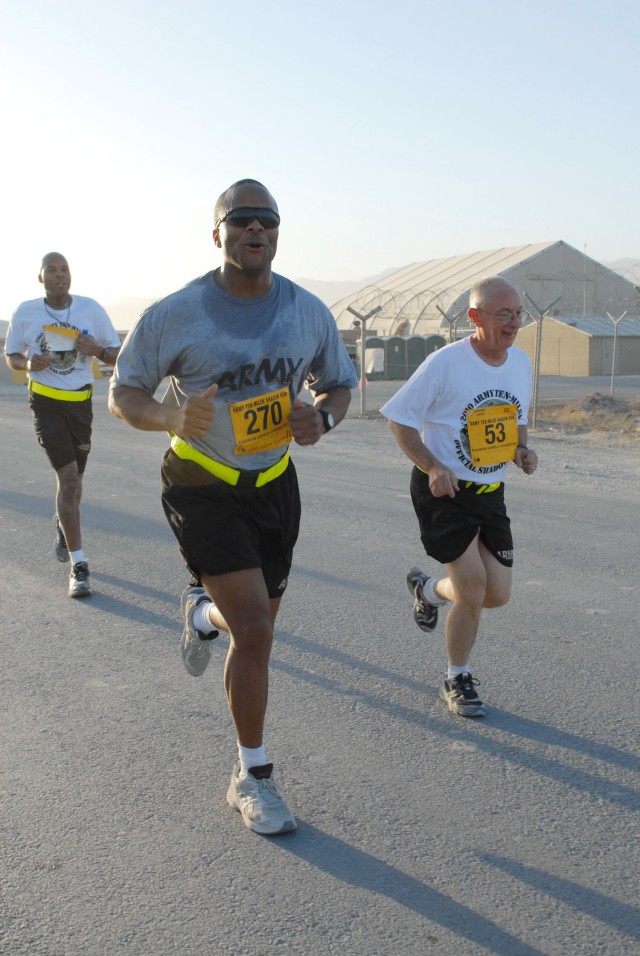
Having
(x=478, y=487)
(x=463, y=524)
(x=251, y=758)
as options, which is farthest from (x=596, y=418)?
(x=251, y=758)

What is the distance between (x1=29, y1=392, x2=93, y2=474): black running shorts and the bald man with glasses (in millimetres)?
3036

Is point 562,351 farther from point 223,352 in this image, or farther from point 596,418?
point 223,352

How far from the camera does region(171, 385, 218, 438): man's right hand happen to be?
11.2ft

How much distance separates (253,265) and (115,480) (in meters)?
8.20

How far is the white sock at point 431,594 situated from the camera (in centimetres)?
505

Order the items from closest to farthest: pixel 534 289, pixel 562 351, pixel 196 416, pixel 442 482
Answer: pixel 196 416 → pixel 442 482 → pixel 562 351 → pixel 534 289

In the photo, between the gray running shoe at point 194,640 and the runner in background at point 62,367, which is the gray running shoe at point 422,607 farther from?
the runner in background at point 62,367

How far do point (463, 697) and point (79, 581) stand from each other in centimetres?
299

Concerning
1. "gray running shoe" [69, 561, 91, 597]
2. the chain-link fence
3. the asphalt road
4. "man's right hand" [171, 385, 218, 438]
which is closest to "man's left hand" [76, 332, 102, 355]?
"gray running shoe" [69, 561, 91, 597]

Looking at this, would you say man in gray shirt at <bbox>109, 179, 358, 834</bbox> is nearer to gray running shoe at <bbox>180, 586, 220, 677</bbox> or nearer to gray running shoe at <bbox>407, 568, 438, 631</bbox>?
gray running shoe at <bbox>180, 586, 220, 677</bbox>

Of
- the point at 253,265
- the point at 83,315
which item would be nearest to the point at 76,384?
the point at 83,315

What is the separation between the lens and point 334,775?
3863 millimetres

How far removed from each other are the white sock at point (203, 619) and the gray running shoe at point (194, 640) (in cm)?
2

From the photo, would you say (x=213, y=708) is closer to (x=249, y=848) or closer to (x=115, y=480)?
(x=249, y=848)
